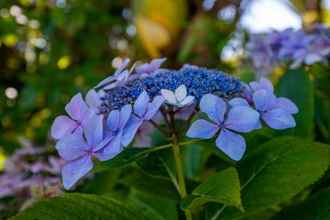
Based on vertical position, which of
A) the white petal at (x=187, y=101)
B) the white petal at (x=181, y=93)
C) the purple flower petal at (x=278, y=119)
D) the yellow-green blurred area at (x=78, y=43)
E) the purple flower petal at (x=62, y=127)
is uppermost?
the white petal at (x=181, y=93)

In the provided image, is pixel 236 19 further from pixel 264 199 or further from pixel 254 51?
pixel 264 199

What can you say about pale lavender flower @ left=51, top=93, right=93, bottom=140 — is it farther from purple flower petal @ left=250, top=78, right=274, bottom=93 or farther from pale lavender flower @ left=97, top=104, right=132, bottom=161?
purple flower petal @ left=250, top=78, right=274, bottom=93

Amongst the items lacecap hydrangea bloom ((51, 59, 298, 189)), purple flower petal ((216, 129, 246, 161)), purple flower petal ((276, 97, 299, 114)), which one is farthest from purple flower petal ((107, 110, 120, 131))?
purple flower petal ((276, 97, 299, 114))

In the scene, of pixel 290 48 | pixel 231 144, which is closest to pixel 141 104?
pixel 231 144

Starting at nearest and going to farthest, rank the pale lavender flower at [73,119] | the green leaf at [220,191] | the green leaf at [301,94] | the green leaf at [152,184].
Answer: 1. the green leaf at [220,191]
2. the pale lavender flower at [73,119]
3. the green leaf at [152,184]
4. the green leaf at [301,94]

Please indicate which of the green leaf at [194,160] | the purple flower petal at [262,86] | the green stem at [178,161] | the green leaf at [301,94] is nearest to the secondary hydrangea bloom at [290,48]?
the green leaf at [301,94]

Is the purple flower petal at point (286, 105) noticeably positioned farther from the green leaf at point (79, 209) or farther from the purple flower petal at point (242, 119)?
the green leaf at point (79, 209)
